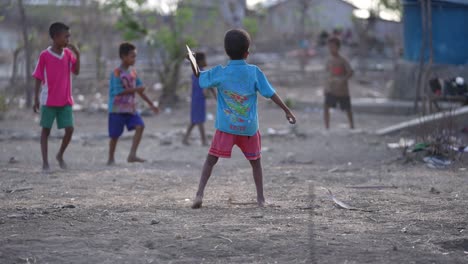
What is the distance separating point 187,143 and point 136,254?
6154 millimetres

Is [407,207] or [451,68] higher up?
[451,68]

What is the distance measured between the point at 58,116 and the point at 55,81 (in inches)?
14.9

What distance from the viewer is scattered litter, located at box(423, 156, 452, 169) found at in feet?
24.7

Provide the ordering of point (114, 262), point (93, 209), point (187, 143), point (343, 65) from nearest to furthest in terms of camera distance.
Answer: point (114, 262) < point (93, 209) < point (187, 143) < point (343, 65)

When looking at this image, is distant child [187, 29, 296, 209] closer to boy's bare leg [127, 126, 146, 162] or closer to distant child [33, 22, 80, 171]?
distant child [33, 22, 80, 171]

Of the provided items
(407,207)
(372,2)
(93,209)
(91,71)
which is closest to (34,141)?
(93,209)

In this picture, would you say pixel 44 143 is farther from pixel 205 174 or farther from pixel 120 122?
pixel 205 174

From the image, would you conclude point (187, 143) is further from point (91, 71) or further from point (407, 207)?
point (91, 71)

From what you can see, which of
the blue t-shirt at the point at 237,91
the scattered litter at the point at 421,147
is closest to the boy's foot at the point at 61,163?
the blue t-shirt at the point at 237,91

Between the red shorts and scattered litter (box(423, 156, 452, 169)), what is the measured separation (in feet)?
9.80

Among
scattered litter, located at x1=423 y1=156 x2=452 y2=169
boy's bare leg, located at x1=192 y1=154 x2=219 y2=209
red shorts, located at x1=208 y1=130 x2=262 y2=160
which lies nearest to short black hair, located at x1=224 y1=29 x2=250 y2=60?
red shorts, located at x1=208 y1=130 x2=262 y2=160

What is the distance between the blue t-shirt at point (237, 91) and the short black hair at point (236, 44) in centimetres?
6

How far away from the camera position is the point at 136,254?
389 centimetres

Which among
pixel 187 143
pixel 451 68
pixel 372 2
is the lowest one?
pixel 187 143
